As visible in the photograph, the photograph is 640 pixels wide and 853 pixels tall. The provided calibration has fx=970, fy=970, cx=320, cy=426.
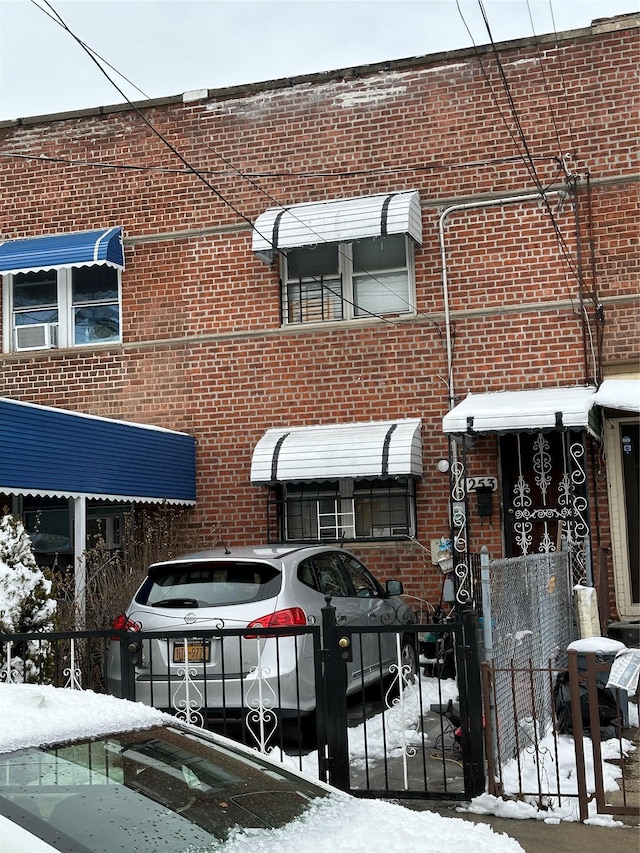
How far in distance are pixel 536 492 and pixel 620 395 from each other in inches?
72.9

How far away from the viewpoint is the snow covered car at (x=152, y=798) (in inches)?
120

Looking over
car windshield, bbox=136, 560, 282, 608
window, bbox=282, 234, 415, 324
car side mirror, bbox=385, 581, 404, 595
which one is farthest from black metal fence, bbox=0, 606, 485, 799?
window, bbox=282, 234, 415, 324

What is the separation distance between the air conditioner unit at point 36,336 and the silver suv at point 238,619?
6.97 metres

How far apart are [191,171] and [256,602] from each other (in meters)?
8.18

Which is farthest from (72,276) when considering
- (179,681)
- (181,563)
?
(179,681)

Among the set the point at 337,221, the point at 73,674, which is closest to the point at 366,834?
the point at 73,674

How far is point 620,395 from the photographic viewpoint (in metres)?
11.3

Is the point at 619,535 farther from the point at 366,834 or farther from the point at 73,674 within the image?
the point at 366,834

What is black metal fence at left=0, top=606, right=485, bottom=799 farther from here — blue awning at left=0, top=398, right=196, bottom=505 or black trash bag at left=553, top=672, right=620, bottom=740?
blue awning at left=0, top=398, right=196, bottom=505

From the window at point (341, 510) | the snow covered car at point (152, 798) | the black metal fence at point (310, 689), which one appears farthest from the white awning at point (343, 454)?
the snow covered car at point (152, 798)

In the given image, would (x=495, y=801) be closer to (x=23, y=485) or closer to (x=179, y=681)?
(x=179, y=681)

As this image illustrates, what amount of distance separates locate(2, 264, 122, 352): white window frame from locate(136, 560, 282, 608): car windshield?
660 cm

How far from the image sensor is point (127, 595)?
10.6 meters

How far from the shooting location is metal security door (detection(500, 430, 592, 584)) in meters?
12.2
